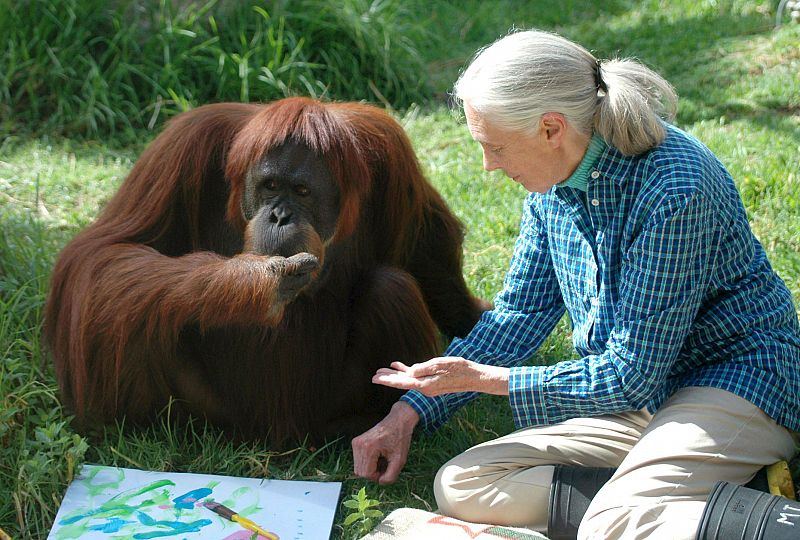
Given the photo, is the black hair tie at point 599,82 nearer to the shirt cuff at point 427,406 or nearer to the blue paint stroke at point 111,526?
the shirt cuff at point 427,406

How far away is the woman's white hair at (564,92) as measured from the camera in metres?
2.49

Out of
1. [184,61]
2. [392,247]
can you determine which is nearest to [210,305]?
[392,247]

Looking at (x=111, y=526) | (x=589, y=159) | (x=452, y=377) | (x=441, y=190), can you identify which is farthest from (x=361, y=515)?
(x=441, y=190)

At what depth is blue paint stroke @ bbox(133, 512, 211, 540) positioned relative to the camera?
9.12 feet

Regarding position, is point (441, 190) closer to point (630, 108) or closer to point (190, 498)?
point (190, 498)

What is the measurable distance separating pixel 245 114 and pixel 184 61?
9.05 ft

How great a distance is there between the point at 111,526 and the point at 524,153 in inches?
58.6

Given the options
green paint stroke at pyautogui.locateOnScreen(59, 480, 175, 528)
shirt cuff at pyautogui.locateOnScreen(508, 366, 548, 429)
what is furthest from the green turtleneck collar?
green paint stroke at pyautogui.locateOnScreen(59, 480, 175, 528)

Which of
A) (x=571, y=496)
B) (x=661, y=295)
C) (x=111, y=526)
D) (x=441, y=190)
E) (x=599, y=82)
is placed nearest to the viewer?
(x=661, y=295)

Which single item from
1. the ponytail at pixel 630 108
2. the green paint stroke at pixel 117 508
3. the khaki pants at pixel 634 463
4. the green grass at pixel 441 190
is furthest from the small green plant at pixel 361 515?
the ponytail at pixel 630 108

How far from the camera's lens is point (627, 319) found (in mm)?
2523

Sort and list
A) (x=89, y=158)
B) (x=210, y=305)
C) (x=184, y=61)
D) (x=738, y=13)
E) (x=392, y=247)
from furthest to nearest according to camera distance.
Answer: (x=738, y=13) < (x=184, y=61) < (x=89, y=158) < (x=392, y=247) < (x=210, y=305)

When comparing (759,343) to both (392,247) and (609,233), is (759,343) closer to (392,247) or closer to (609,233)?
(609,233)

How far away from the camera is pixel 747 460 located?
2.55 metres
